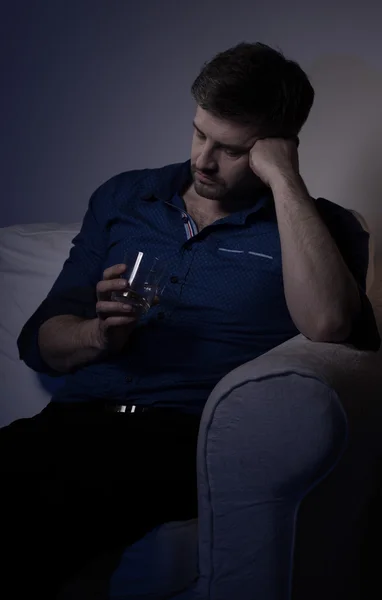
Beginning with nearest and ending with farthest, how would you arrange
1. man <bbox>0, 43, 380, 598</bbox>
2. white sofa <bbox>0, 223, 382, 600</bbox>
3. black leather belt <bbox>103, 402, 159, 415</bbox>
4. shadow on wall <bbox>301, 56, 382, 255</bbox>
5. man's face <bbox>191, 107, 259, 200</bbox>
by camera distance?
white sofa <bbox>0, 223, 382, 600</bbox>
man <bbox>0, 43, 380, 598</bbox>
black leather belt <bbox>103, 402, 159, 415</bbox>
man's face <bbox>191, 107, 259, 200</bbox>
shadow on wall <bbox>301, 56, 382, 255</bbox>

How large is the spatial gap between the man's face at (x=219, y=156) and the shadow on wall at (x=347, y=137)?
0.53 meters

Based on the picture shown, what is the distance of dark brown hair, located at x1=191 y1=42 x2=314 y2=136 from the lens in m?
1.43

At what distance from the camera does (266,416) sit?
980 mm

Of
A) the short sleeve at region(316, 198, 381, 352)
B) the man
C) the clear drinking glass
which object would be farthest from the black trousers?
the short sleeve at region(316, 198, 381, 352)

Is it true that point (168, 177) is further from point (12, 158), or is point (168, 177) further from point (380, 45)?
point (12, 158)

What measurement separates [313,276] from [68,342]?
Answer: 19.8 inches

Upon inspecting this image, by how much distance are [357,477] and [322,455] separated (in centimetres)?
21

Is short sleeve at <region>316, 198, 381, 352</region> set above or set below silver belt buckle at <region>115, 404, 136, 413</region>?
above

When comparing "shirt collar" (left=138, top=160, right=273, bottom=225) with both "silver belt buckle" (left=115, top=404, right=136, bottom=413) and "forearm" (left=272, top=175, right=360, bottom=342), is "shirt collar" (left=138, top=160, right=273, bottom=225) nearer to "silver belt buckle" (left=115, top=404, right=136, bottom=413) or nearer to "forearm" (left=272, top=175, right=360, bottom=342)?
"forearm" (left=272, top=175, right=360, bottom=342)

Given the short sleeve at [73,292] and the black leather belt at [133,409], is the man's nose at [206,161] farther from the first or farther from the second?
the black leather belt at [133,409]

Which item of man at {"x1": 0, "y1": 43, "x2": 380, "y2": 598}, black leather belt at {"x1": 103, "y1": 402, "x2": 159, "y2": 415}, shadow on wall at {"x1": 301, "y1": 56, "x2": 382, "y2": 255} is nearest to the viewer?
man at {"x1": 0, "y1": 43, "x2": 380, "y2": 598}

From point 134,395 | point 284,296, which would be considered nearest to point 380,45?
point 284,296

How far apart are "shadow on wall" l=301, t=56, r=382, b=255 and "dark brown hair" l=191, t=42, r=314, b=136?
1.40ft

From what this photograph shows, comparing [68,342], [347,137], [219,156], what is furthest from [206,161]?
[347,137]
